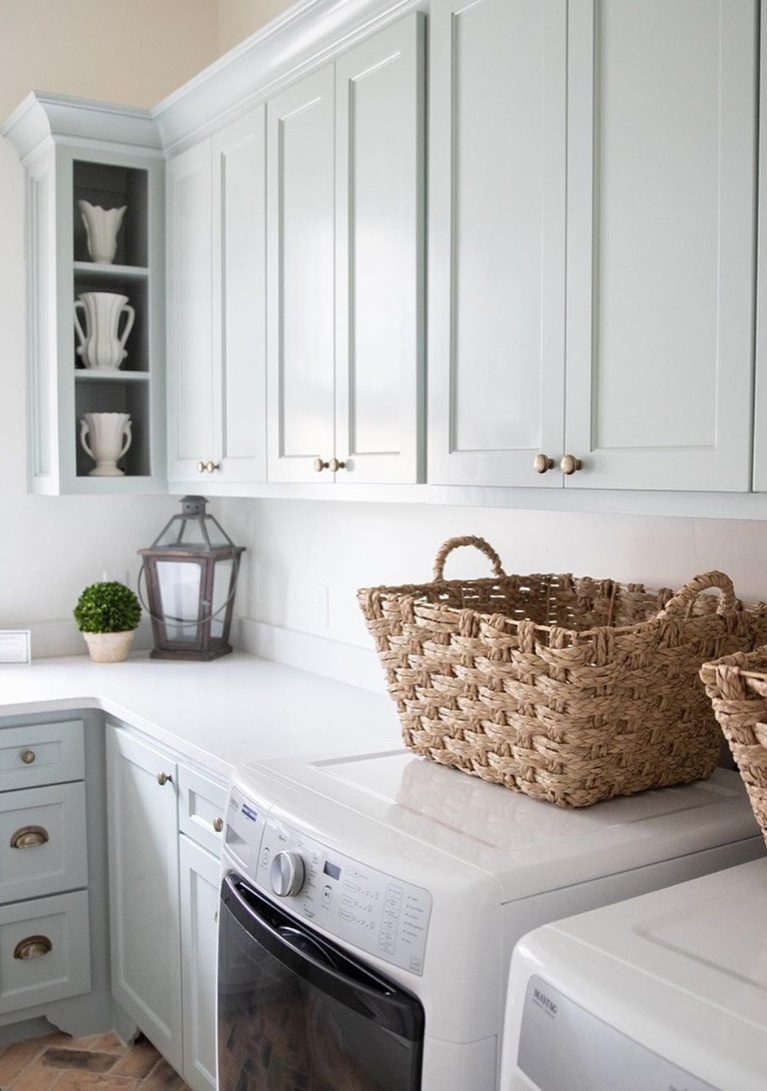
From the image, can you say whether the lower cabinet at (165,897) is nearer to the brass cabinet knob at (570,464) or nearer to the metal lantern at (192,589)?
the metal lantern at (192,589)

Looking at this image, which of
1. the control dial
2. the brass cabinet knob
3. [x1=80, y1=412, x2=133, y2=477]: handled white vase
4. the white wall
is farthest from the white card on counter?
the brass cabinet knob

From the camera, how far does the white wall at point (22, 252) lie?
3.19 m

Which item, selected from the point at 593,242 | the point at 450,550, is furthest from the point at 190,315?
the point at 593,242

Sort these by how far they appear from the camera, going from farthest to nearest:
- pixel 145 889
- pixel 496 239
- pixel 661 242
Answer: pixel 145 889, pixel 496 239, pixel 661 242

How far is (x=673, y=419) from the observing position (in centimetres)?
148

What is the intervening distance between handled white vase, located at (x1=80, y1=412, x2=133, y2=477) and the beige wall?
1.25 meters

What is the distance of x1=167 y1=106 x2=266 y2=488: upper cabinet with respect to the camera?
2570 mm

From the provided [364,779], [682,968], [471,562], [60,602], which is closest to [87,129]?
[60,602]

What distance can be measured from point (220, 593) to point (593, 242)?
1884 mm

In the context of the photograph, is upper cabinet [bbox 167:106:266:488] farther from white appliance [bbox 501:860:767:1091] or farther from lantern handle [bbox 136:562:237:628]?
white appliance [bbox 501:860:767:1091]

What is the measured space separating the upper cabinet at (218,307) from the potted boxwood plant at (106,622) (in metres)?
0.44

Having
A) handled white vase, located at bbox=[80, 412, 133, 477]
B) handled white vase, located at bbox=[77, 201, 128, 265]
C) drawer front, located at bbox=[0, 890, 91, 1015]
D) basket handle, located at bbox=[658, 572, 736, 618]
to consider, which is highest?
handled white vase, located at bbox=[77, 201, 128, 265]

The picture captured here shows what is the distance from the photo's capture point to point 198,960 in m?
2.25

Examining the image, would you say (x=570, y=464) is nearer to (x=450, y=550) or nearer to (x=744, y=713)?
(x=450, y=550)
